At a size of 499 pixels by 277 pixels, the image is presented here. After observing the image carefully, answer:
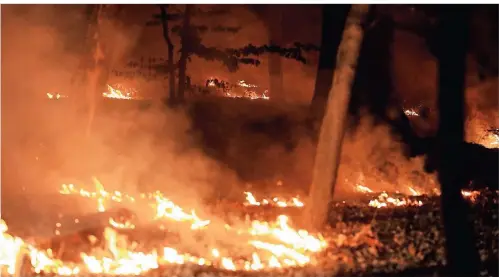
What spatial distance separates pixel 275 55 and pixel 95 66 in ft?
27.6

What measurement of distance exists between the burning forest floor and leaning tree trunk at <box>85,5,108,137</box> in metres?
1.48

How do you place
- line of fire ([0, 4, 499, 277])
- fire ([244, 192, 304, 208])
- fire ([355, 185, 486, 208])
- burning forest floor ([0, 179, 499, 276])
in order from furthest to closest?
fire ([244, 192, 304, 208])
fire ([355, 185, 486, 208])
line of fire ([0, 4, 499, 277])
burning forest floor ([0, 179, 499, 276])

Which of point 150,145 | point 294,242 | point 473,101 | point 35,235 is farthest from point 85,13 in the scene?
point 473,101

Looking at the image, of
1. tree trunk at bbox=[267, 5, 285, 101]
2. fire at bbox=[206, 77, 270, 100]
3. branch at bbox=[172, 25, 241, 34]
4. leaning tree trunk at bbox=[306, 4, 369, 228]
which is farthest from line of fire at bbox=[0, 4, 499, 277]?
fire at bbox=[206, 77, 270, 100]

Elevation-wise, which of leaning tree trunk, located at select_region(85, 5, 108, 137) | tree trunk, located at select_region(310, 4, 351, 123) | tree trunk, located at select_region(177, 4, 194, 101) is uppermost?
tree trunk, located at select_region(177, 4, 194, 101)

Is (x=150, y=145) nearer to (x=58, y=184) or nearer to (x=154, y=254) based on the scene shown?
(x=58, y=184)

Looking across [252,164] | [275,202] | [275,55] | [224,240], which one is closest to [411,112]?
[275,55]

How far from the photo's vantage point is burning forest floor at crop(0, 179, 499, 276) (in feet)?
19.4

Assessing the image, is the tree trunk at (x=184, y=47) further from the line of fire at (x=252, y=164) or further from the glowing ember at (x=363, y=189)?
the glowing ember at (x=363, y=189)

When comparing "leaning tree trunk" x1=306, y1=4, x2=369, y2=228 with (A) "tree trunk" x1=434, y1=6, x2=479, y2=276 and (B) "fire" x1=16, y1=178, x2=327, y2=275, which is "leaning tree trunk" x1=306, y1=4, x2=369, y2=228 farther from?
(A) "tree trunk" x1=434, y1=6, x2=479, y2=276

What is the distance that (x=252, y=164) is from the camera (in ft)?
37.5

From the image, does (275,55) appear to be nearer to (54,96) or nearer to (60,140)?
(54,96)

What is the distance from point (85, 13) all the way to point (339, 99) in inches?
209

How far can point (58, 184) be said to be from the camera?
9188 mm
